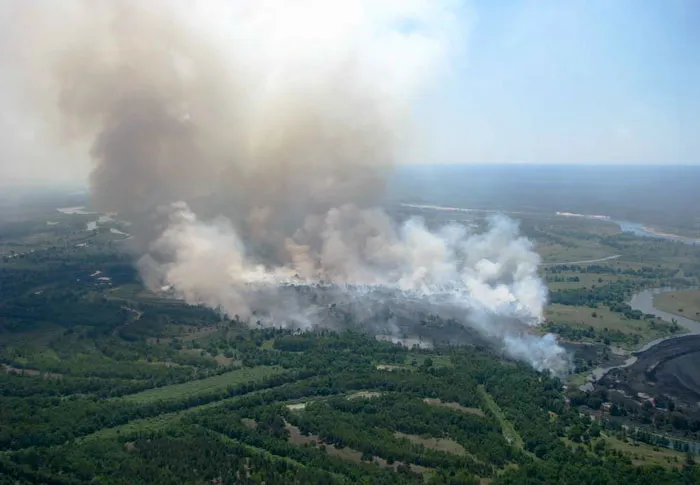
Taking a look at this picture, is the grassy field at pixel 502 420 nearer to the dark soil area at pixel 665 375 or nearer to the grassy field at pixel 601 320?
the dark soil area at pixel 665 375

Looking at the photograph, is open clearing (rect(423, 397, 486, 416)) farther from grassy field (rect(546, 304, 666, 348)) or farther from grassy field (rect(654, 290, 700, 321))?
grassy field (rect(654, 290, 700, 321))

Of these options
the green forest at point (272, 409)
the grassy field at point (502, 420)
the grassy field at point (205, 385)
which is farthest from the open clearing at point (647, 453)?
the grassy field at point (205, 385)

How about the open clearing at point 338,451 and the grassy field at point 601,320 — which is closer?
the open clearing at point 338,451

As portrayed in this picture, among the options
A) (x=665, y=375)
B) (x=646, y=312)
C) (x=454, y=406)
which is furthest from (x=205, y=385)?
(x=646, y=312)

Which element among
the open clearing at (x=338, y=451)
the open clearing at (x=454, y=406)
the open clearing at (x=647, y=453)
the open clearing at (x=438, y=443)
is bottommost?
the open clearing at (x=647, y=453)

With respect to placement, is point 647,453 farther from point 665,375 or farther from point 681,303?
point 681,303

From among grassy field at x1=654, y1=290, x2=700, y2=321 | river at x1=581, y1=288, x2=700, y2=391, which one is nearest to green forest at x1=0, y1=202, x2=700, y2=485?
river at x1=581, y1=288, x2=700, y2=391

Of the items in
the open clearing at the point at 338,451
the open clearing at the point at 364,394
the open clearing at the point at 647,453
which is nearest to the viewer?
the open clearing at the point at 338,451
